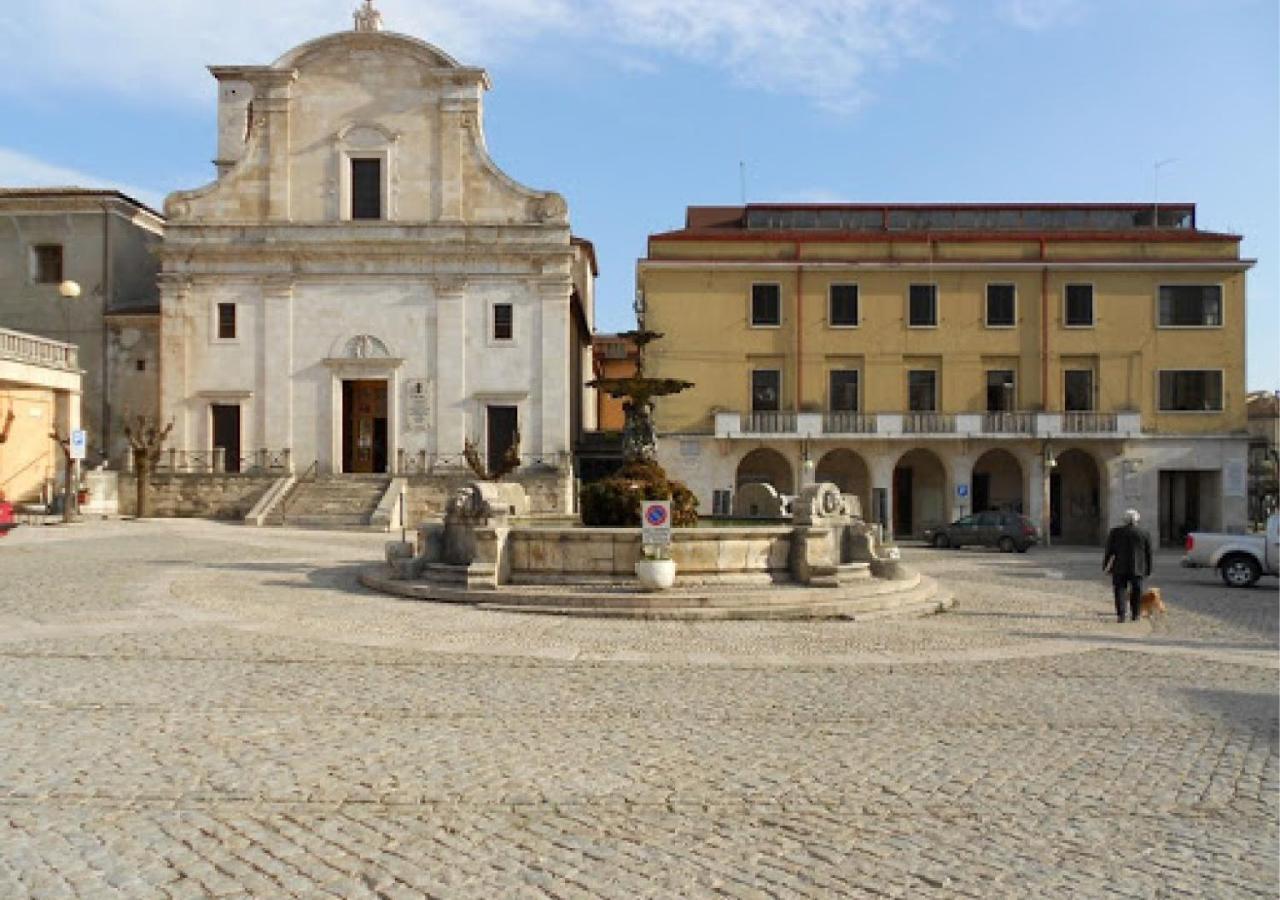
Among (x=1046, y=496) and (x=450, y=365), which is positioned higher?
(x=450, y=365)

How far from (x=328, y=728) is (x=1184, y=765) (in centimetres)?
587

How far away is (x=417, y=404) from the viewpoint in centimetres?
3797

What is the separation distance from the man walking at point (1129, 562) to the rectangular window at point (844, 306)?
24639 mm

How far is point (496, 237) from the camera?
37.6 metres

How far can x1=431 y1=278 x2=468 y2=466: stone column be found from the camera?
37.8m

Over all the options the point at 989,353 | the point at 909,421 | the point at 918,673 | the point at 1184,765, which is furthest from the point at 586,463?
the point at 1184,765

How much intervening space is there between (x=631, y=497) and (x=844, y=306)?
2428 cm

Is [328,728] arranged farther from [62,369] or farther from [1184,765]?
[62,369]

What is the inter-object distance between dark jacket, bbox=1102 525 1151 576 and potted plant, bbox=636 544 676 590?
6113mm

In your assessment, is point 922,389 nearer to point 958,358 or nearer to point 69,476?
point 958,358

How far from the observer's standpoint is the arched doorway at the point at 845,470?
40.0m

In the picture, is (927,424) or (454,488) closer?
(454,488)

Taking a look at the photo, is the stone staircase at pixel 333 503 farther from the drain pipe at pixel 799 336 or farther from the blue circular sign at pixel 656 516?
the blue circular sign at pixel 656 516

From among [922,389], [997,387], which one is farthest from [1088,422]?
[922,389]
